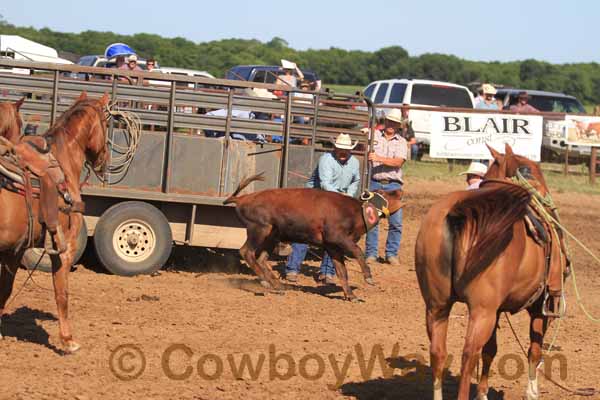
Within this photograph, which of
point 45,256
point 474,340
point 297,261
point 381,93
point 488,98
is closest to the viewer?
point 474,340

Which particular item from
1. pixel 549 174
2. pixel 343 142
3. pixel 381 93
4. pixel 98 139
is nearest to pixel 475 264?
pixel 98 139

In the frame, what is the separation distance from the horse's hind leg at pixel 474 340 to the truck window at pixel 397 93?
2007cm

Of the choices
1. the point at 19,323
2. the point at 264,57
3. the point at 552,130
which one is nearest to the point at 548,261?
the point at 19,323

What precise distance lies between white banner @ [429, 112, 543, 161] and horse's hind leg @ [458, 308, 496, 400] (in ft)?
43.7

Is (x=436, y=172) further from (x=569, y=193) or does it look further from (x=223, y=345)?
(x=223, y=345)

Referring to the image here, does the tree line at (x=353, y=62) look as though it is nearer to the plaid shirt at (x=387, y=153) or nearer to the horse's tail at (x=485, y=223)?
the plaid shirt at (x=387, y=153)

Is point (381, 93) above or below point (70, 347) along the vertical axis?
above

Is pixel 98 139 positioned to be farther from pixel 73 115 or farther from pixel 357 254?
pixel 357 254

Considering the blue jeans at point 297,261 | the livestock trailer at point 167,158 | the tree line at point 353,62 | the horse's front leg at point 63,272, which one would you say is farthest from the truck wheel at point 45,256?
the tree line at point 353,62

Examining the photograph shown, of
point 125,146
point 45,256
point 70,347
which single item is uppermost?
point 125,146

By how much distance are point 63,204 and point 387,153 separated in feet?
19.3

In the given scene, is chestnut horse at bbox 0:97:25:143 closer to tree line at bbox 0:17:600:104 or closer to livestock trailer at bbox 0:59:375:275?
livestock trailer at bbox 0:59:375:275

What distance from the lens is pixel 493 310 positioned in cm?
646

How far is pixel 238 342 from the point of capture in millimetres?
8812
